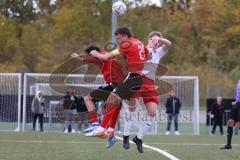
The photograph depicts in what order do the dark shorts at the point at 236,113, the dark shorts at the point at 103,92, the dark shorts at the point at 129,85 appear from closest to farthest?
1. the dark shorts at the point at 129,85
2. the dark shorts at the point at 103,92
3. the dark shorts at the point at 236,113

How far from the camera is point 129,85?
13094 millimetres

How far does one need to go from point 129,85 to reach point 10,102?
17.5m

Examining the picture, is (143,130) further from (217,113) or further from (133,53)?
(217,113)

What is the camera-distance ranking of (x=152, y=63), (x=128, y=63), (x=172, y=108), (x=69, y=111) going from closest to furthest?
(x=128, y=63)
(x=152, y=63)
(x=69, y=111)
(x=172, y=108)

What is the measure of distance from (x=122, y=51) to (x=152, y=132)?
17.1m

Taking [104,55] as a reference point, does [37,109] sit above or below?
below

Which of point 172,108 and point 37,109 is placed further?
point 172,108

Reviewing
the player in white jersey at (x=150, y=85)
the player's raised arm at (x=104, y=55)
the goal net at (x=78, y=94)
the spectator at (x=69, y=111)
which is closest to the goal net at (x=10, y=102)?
the goal net at (x=78, y=94)

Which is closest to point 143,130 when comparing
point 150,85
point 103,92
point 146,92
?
point 146,92

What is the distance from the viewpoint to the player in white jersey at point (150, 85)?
13516mm

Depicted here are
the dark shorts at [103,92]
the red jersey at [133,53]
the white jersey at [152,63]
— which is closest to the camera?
the red jersey at [133,53]

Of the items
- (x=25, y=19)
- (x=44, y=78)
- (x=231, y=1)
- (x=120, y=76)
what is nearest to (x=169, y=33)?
(x=231, y=1)

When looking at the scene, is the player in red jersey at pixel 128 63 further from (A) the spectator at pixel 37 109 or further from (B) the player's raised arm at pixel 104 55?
(A) the spectator at pixel 37 109

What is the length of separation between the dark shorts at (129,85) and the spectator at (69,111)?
46.0ft
